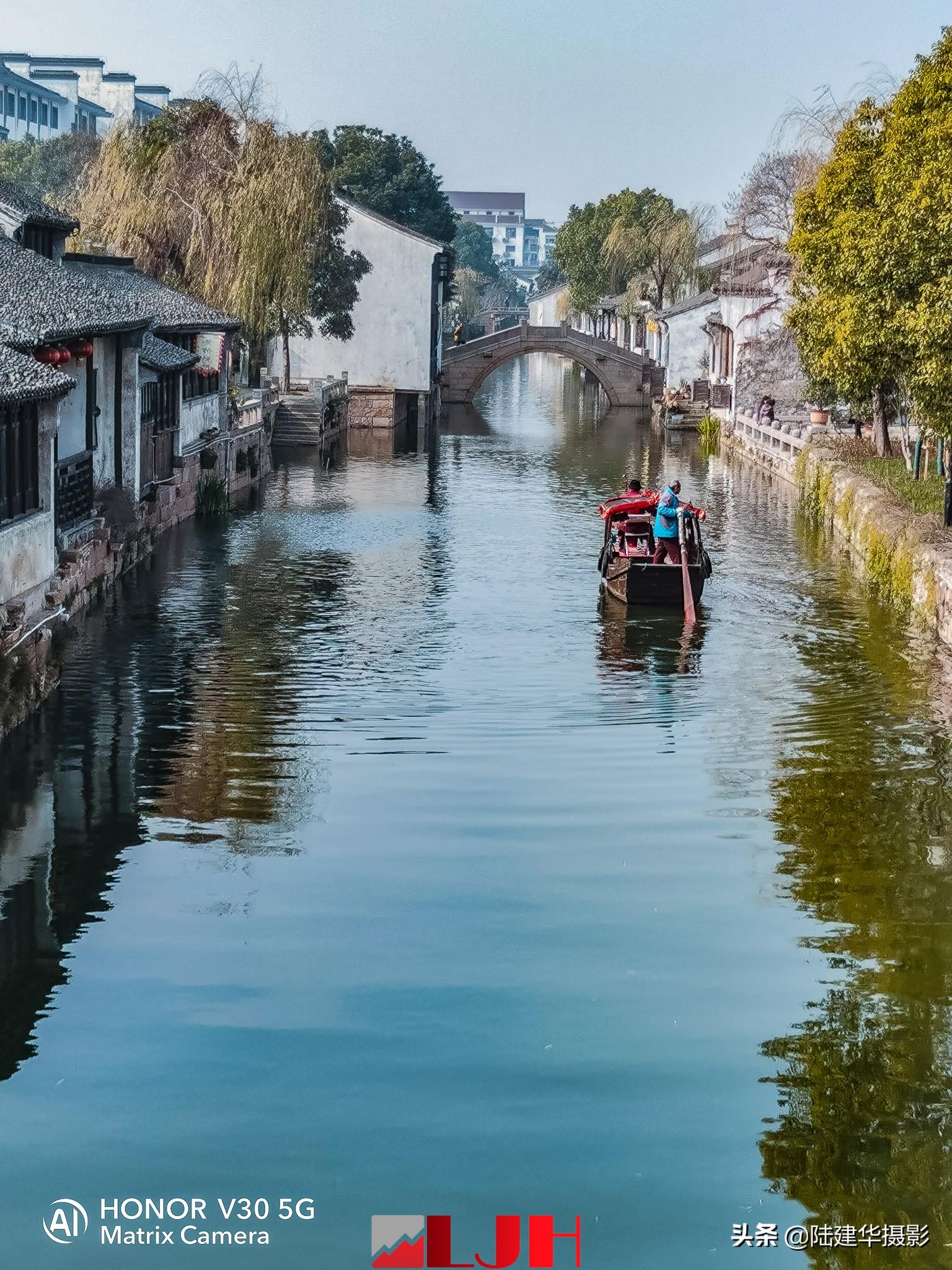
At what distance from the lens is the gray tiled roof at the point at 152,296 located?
2930 centimetres

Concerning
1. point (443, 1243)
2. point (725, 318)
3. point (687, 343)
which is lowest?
point (443, 1243)

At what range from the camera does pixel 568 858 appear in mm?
12938

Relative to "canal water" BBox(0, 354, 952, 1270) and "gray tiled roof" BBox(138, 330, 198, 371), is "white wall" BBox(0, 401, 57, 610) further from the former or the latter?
"gray tiled roof" BBox(138, 330, 198, 371)

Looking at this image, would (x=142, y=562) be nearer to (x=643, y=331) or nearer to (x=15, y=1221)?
(x=15, y=1221)

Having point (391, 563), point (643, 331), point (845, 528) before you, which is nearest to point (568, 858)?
point (391, 563)

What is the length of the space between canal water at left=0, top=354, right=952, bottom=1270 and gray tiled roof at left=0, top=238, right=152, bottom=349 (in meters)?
3.74

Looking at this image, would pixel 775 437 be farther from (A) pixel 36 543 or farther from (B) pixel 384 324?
(A) pixel 36 543

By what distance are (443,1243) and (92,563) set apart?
53.2 ft

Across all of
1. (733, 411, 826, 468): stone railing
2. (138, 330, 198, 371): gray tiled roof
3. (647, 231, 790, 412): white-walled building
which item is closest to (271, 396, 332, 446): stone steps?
(733, 411, 826, 468): stone railing

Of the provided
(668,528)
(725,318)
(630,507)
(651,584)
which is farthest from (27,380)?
(725,318)

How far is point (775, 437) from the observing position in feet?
146

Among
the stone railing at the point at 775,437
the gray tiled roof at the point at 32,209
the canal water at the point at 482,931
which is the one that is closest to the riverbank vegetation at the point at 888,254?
the canal water at the point at 482,931

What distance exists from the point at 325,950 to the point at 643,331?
75650 mm

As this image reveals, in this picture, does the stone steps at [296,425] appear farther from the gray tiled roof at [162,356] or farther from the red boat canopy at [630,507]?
the red boat canopy at [630,507]
